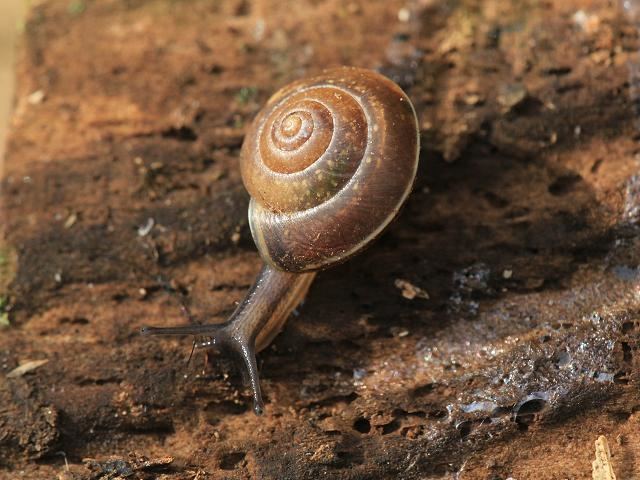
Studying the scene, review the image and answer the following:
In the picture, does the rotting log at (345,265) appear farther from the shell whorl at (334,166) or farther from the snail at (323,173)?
the shell whorl at (334,166)

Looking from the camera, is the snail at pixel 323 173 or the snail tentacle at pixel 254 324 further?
the snail tentacle at pixel 254 324

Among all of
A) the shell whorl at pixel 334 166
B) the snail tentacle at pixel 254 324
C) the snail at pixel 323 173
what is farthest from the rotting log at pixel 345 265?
the shell whorl at pixel 334 166

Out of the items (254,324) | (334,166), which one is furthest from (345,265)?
(334,166)

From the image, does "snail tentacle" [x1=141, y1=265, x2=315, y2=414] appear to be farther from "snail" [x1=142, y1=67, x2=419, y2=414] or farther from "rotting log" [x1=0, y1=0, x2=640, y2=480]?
"rotting log" [x1=0, y1=0, x2=640, y2=480]

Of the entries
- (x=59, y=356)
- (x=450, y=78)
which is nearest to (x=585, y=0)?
(x=450, y=78)

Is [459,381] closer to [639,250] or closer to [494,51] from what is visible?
[639,250]

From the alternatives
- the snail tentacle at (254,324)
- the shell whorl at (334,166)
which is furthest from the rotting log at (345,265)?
the shell whorl at (334,166)

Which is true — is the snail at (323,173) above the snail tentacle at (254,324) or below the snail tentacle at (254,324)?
above
